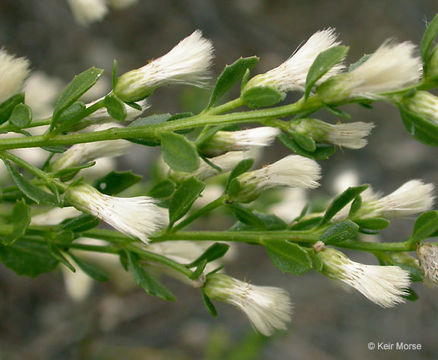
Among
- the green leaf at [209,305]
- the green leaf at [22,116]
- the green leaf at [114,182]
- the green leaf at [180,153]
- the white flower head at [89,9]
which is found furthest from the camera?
the white flower head at [89,9]

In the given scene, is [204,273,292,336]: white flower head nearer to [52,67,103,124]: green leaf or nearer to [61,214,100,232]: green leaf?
[61,214,100,232]: green leaf

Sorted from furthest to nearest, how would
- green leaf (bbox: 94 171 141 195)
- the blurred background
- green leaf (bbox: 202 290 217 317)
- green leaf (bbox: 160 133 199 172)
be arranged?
the blurred background, green leaf (bbox: 94 171 141 195), green leaf (bbox: 202 290 217 317), green leaf (bbox: 160 133 199 172)

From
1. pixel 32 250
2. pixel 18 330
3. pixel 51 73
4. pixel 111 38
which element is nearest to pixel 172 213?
pixel 32 250

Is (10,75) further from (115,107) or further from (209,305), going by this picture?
(209,305)

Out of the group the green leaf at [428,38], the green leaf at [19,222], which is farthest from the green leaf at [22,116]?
the green leaf at [428,38]

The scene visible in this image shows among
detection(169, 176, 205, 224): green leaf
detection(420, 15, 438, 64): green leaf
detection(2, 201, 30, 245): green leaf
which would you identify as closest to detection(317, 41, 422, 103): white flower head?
detection(420, 15, 438, 64): green leaf

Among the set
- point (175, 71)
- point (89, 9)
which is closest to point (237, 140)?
point (175, 71)

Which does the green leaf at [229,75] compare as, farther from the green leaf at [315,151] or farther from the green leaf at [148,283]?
the green leaf at [148,283]
